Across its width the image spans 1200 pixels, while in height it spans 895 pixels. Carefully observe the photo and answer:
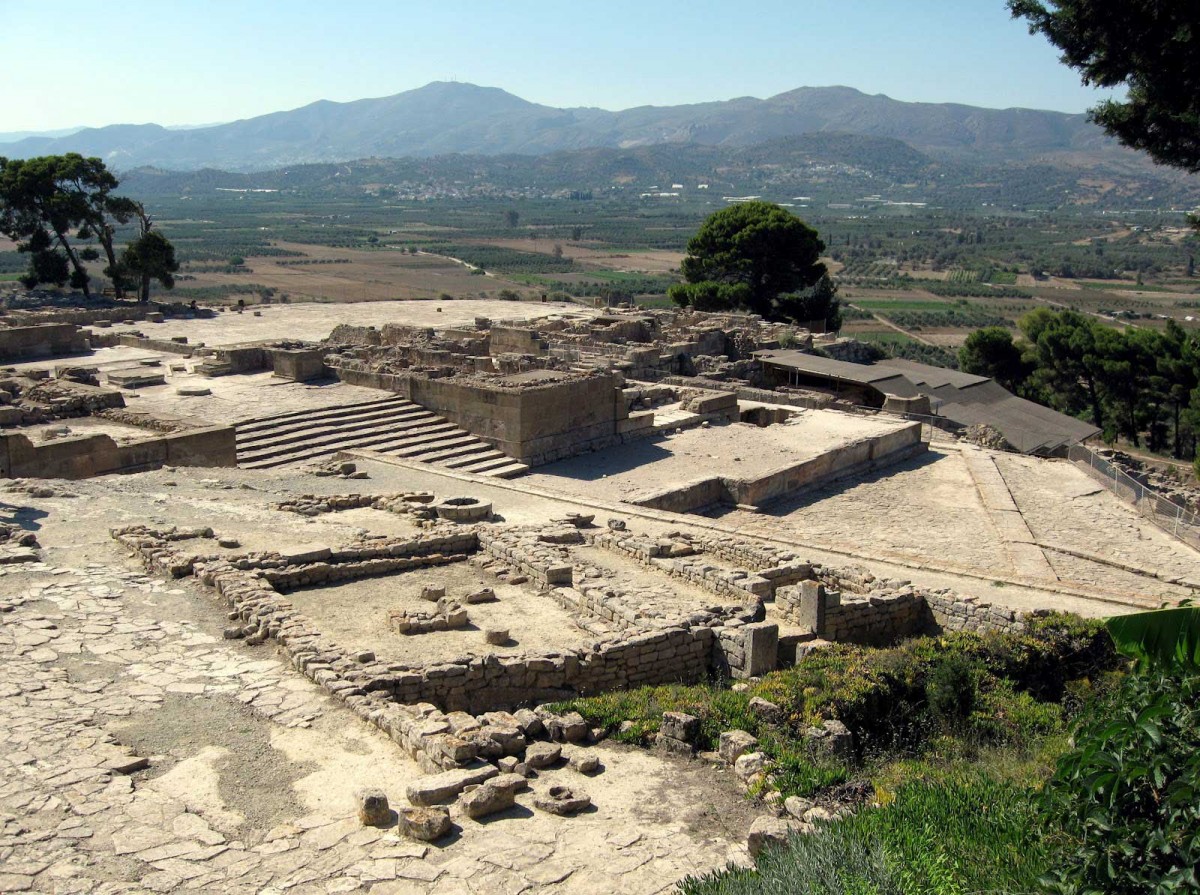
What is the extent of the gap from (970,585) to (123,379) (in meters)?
18.0

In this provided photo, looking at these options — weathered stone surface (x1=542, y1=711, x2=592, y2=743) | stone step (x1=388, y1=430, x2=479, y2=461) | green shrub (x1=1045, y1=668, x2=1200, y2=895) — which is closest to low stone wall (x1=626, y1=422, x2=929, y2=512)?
stone step (x1=388, y1=430, x2=479, y2=461)

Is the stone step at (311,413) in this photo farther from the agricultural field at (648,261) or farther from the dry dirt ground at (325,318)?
the agricultural field at (648,261)

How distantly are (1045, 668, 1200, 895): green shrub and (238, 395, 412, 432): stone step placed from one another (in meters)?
16.8

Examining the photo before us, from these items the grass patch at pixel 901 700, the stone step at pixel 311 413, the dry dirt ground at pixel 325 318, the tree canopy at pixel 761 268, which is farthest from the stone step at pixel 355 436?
the tree canopy at pixel 761 268

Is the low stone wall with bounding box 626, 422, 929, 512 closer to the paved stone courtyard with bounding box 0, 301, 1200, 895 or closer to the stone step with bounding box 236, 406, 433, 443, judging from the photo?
the paved stone courtyard with bounding box 0, 301, 1200, 895

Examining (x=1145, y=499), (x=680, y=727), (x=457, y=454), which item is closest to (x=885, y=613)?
(x=680, y=727)

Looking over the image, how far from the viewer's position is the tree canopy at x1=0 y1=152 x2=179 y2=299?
3744 cm

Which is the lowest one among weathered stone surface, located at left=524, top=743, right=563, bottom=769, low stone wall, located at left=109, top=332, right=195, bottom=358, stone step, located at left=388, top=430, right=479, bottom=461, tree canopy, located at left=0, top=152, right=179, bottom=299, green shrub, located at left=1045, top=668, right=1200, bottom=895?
stone step, located at left=388, top=430, right=479, bottom=461

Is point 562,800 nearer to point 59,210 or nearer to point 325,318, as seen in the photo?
point 325,318

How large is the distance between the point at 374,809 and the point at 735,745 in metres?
2.55

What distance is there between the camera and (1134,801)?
4.92 metres

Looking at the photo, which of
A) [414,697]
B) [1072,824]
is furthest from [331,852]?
[1072,824]

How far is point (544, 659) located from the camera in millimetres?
8969

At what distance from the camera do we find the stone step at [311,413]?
19741mm
